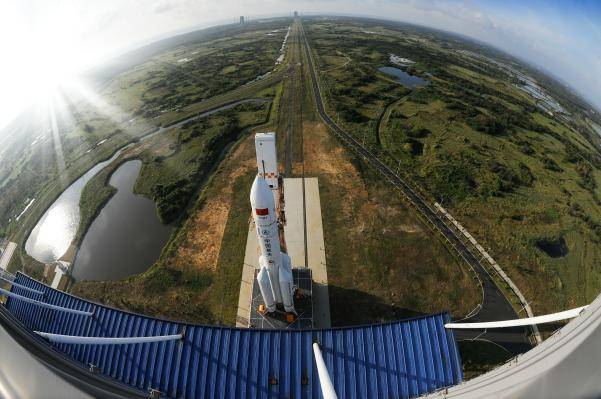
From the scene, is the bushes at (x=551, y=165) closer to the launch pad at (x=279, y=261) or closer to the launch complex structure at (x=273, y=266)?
the launch pad at (x=279, y=261)

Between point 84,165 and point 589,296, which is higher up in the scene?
point 84,165

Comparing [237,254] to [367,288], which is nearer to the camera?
[367,288]

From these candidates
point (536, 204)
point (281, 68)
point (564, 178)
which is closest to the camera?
point (536, 204)

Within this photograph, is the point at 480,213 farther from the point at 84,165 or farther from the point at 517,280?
the point at 84,165

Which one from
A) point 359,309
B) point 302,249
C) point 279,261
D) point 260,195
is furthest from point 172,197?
point 359,309

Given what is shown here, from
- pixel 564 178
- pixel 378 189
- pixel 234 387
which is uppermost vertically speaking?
pixel 564 178

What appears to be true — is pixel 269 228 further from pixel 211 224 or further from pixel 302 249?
pixel 211 224

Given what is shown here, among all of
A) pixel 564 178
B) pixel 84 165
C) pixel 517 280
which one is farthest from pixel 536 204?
pixel 84 165

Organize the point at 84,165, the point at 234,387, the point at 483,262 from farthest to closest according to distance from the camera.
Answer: the point at 84,165
the point at 483,262
the point at 234,387
